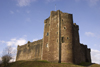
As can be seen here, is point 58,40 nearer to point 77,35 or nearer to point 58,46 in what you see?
point 58,46

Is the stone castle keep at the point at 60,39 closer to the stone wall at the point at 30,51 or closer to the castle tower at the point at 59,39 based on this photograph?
the castle tower at the point at 59,39

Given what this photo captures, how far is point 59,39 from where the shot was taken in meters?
29.0

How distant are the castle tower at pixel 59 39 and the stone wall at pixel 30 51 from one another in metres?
7.43

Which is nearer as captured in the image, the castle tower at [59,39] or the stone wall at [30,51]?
the castle tower at [59,39]

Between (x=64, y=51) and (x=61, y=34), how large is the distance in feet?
14.2

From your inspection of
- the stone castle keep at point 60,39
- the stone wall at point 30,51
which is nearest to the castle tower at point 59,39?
the stone castle keep at point 60,39

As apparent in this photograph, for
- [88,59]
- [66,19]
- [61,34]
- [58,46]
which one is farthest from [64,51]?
[88,59]

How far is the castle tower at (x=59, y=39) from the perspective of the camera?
27.9 meters

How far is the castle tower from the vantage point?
27922mm

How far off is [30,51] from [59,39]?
1880 cm

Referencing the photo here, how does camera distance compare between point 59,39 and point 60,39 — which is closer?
point 59,39

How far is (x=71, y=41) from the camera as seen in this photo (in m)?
29.2

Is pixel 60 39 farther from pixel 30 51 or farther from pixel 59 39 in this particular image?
pixel 30 51

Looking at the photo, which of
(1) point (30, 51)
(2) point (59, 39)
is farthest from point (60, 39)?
(1) point (30, 51)
